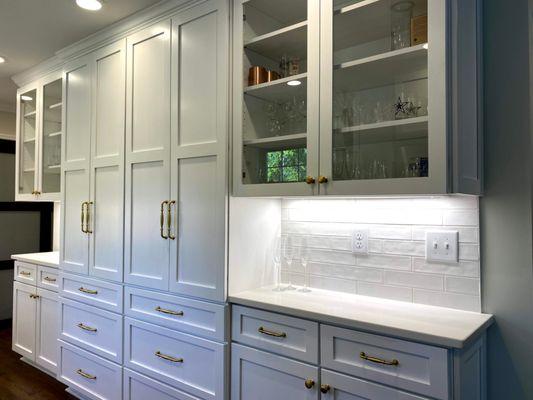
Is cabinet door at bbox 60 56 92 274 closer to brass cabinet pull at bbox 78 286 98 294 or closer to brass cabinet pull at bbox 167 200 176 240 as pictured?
brass cabinet pull at bbox 78 286 98 294

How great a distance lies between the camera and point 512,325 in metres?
1.63

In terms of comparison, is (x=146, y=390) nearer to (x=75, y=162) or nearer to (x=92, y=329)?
(x=92, y=329)

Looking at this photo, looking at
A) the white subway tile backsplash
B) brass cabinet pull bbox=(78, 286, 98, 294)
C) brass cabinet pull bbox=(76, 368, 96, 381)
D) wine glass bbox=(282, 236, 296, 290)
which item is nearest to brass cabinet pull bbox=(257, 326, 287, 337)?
wine glass bbox=(282, 236, 296, 290)

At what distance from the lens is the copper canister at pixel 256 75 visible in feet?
6.58

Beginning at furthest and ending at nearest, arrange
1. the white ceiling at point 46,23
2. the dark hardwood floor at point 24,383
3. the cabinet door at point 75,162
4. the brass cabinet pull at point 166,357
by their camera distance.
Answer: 1. the dark hardwood floor at point 24,383
2. the cabinet door at point 75,162
3. the white ceiling at point 46,23
4. the brass cabinet pull at point 166,357

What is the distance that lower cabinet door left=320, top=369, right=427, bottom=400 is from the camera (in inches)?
57.1

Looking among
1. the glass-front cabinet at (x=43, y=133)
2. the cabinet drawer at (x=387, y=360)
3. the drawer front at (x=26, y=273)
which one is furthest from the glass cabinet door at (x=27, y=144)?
the cabinet drawer at (x=387, y=360)

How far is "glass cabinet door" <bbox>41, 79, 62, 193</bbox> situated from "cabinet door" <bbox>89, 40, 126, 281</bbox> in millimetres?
879

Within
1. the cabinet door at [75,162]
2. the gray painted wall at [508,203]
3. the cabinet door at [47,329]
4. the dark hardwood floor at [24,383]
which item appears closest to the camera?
the gray painted wall at [508,203]

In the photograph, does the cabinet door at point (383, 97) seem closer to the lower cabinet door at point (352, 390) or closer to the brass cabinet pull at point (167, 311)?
the lower cabinet door at point (352, 390)

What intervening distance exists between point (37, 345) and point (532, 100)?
12.0 ft

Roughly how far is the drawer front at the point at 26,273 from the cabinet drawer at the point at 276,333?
7.21ft

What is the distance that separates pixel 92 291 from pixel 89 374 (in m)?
0.54

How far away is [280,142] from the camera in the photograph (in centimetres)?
191
